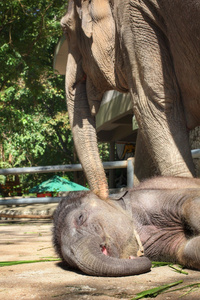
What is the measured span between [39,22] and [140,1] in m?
8.86

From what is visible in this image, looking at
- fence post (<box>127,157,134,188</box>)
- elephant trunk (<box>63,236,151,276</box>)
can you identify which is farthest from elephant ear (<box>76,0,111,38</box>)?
fence post (<box>127,157,134,188</box>)

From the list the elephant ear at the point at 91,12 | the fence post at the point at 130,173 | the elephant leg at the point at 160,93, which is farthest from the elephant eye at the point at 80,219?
the fence post at the point at 130,173

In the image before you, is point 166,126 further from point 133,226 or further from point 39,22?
point 39,22

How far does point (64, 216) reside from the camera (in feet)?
8.70

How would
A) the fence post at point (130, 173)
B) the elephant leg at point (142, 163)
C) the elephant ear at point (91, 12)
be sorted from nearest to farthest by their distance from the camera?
the elephant ear at point (91, 12) < the elephant leg at point (142, 163) < the fence post at point (130, 173)

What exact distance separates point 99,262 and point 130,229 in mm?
488

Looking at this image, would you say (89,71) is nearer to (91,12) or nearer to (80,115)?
(80,115)

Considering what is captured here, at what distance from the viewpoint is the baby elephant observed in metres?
2.28

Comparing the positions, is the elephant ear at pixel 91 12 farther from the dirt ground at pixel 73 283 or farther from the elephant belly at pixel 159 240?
the dirt ground at pixel 73 283

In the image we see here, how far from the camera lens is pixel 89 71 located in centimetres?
498

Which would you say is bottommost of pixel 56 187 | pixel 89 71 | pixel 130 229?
pixel 56 187

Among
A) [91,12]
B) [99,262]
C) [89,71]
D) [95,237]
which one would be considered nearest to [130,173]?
[89,71]

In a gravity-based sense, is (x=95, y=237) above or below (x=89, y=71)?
below

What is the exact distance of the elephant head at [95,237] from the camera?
2158 mm
